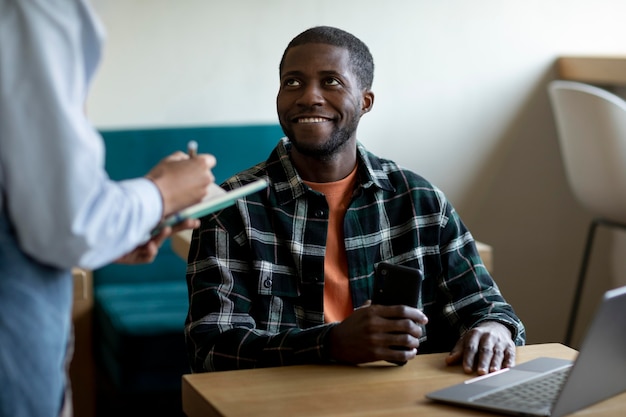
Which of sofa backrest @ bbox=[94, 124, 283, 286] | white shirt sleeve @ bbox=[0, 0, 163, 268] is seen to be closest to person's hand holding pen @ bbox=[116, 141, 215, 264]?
white shirt sleeve @ bbox=[0, 0, 163, 268]

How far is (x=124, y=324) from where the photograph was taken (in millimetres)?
2777

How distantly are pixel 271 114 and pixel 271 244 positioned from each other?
1.70 m

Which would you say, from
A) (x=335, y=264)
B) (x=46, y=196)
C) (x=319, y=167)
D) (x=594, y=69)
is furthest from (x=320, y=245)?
(x=594, y=69)

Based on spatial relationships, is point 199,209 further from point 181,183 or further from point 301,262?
point 301,262

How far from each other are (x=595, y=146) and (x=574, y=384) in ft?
6.48

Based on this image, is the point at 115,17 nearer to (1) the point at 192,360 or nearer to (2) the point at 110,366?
(2) the point at 110,366

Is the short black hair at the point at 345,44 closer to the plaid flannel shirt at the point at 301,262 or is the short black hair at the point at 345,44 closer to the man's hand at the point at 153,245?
the plaid flannel shirt at the point at 301,262

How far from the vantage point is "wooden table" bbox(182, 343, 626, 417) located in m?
1.31

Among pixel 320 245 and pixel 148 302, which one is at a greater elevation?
pixel 320 245

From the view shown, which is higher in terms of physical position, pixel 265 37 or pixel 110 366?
pixel 265 37

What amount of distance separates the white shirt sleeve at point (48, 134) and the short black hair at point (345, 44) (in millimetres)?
943

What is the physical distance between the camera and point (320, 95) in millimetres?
1930

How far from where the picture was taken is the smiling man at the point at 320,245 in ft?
5.59

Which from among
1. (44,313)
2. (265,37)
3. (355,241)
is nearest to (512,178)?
(265,37)
